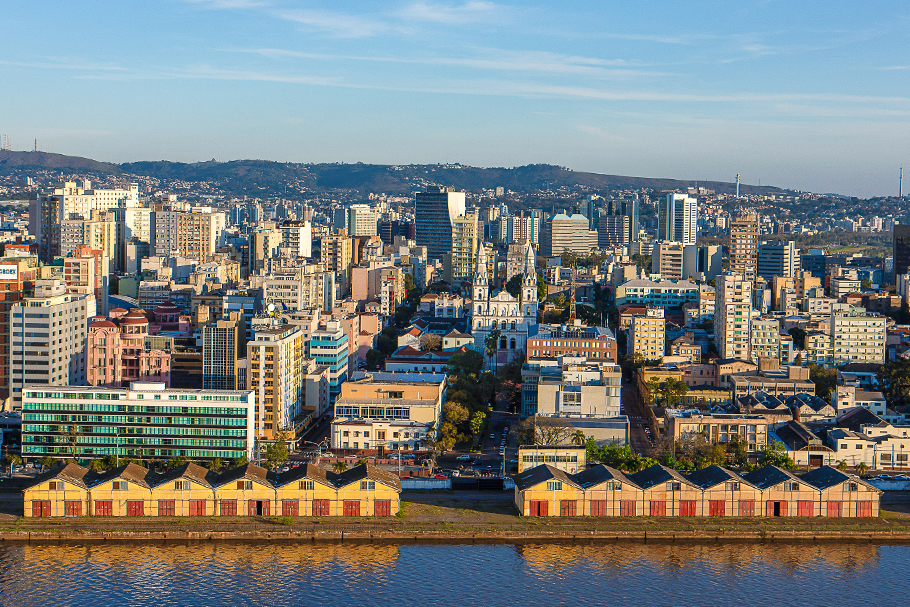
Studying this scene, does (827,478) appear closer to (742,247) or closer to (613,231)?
(742,247)

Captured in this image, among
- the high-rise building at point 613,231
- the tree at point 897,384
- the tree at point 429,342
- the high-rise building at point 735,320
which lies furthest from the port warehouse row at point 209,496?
the high-rise building at point 613,231

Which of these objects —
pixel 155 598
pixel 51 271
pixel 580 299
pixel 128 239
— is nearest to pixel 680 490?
pixel 155 598

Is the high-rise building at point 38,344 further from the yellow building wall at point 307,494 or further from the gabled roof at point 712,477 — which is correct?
the gabled roof at point 712,477

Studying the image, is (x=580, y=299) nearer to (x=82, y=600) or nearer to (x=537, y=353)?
(x=537, y=353)

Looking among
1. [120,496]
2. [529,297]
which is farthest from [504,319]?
[120,496]

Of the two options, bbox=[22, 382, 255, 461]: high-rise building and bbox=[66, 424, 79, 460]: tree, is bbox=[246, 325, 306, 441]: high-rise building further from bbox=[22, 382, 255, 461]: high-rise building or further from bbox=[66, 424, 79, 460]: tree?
bbox=[66, 424, 79, 460]: tree

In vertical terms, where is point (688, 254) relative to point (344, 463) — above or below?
above
